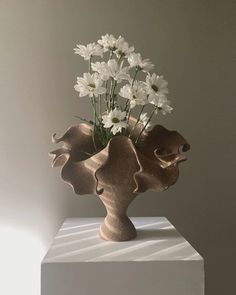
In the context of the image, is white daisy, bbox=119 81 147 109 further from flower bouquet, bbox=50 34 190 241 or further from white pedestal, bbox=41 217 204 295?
white pedestal, bbox=41 217 204 295

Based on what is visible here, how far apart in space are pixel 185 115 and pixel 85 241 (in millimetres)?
652

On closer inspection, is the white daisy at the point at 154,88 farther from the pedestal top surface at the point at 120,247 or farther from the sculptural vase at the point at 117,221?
the pedestal top surface at the point at 120,247

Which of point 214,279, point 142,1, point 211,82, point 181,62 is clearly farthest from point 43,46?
point 214,279

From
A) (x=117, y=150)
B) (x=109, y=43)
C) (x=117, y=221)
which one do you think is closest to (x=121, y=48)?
(x=109, y=43)

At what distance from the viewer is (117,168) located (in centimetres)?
90

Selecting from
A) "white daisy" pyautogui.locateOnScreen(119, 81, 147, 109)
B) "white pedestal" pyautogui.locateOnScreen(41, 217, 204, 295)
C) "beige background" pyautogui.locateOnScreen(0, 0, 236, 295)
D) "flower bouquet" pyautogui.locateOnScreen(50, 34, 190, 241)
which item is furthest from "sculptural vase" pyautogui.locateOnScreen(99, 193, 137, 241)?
"beige background" pyautogui.locateOnScreen(0, 0, 236, 295)

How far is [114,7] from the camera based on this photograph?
1.35m

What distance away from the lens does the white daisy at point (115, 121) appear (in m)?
0.86

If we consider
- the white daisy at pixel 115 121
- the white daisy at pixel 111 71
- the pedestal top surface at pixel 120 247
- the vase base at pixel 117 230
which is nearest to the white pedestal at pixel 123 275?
the pedestal top surface at pixel 120 247

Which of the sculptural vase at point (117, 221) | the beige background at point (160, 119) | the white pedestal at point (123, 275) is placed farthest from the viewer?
the beige background at point (160, 119)

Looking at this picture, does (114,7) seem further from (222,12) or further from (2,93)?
(2,93)

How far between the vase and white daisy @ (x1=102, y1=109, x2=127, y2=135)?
0.08 ft

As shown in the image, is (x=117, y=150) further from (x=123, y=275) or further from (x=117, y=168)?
(x=123, y=275)

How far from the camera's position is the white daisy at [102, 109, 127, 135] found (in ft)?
2.81
